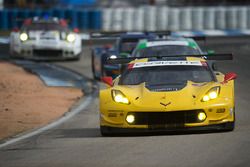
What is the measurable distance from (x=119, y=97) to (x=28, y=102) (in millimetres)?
6147

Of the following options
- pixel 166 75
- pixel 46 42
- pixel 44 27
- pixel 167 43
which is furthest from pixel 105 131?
pixel 44 27

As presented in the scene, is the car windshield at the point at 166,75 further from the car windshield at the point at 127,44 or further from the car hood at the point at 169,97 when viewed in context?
the car windshield at the point at 127,44

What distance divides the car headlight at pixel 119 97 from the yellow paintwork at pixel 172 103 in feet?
0.15

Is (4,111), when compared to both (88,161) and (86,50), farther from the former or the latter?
(86,50)

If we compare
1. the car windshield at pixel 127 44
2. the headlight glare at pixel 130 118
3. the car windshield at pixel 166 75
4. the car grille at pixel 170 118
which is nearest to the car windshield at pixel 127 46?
the car windshield at pixel 127 44

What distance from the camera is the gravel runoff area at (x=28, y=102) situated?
53.4 feet

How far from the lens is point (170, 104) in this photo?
→ 43.4 feet

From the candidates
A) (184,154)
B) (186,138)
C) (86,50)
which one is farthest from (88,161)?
(86,50)

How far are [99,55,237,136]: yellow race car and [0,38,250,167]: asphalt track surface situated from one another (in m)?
0.18

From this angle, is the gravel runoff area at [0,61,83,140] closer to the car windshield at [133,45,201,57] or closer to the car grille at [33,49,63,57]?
the car windshield at [133,45,201,57]

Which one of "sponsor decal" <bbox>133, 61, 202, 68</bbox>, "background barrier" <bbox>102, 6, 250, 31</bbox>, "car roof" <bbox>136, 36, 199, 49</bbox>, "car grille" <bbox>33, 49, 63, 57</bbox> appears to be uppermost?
"sponsor decal" <bbox>133, 61, 202, 68</bbox>

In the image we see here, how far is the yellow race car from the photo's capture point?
1320 cm

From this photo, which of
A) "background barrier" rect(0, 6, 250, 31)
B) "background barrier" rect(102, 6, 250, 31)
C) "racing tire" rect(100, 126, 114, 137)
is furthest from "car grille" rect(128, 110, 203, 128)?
"background barrier" rect(102, 6, 250, 31)

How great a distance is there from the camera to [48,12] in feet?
141
